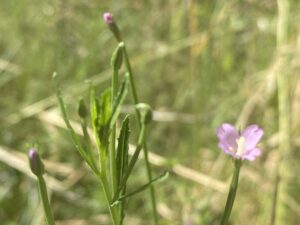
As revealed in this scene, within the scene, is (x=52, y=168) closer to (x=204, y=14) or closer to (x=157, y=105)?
(x=157, y=105)

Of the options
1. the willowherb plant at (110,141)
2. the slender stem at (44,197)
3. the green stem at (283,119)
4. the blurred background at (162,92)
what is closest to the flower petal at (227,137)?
the willowherb plant at (110,141)

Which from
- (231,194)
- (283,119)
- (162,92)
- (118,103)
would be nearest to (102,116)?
(118,103)

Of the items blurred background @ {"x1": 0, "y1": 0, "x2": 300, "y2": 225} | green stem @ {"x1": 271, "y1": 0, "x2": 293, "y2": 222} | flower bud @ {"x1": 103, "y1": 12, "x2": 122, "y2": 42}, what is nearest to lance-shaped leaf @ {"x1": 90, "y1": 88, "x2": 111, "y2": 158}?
flower bud @ {"x1": 103, "y1": 12, "x2": 122, "y2": 42}

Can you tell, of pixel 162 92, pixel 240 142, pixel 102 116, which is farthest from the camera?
pixel 162 92

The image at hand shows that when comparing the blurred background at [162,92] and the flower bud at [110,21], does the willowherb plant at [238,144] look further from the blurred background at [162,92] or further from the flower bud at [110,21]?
the blurred background at [162,92]

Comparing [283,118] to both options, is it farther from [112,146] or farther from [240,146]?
[112,146]

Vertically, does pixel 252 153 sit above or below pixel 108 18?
below

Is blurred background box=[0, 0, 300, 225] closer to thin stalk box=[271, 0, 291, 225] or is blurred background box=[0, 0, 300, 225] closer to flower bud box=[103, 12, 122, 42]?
thin stalk box=[271, 0, 291, 225]
